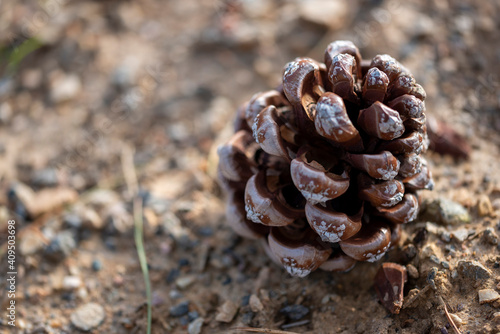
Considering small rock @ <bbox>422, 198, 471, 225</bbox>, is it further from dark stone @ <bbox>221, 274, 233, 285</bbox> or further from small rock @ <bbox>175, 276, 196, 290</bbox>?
small rock @ <bbox>175, 276, 196, 290</bbox>

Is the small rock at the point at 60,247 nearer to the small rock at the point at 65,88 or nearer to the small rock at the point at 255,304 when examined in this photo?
the small rock at the point at 255,304

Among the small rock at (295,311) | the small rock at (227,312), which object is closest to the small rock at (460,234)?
the small rock at (295,311)

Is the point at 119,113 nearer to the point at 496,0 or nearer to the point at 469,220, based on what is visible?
the point at 469,220

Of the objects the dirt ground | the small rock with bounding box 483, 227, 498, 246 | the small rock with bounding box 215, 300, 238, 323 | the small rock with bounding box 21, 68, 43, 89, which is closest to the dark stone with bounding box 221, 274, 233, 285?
the dirt ground

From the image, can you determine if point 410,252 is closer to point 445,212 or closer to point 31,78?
point 445,212

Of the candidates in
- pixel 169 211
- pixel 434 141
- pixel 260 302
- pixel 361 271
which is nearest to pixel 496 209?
pixel 434 141

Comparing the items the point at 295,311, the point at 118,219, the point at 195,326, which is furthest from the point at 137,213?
the point at 295,311
